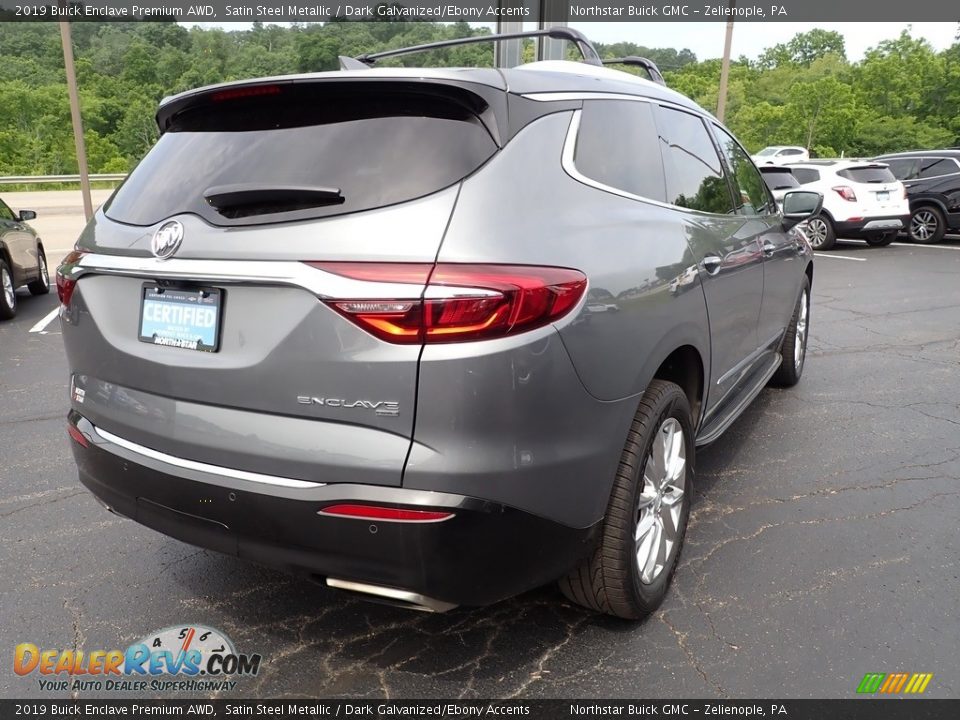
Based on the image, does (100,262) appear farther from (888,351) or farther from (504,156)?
(888,351)

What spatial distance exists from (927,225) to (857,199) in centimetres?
265

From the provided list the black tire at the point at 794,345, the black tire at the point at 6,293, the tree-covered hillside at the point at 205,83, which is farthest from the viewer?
the tree-covered hillside at the point at 205,83

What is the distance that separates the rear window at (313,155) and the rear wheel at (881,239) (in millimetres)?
14982

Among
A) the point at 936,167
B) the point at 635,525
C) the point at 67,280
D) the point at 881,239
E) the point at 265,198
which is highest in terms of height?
the point at 265,198

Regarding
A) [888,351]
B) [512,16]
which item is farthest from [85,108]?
[888,351]

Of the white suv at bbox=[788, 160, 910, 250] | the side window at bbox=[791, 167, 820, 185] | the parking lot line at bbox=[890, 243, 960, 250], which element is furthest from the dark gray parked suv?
the parking lot line at bbox=[890, 243, 960, 250]

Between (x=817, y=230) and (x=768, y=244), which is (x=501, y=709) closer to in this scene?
(x=768, y=244)

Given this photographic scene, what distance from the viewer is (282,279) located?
188 cm

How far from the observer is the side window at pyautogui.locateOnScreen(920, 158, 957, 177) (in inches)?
591

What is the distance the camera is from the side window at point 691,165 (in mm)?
2977

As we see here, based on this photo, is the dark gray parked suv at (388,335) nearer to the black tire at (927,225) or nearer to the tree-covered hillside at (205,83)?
the black tire at (927,225)

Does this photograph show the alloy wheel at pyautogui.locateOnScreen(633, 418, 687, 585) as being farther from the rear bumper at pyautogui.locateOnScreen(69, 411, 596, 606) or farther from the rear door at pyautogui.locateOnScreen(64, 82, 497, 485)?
the rear door at pyautogui.locateOnScreen(64, 82, 497, 485)

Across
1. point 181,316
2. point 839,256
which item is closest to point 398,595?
point 181,316

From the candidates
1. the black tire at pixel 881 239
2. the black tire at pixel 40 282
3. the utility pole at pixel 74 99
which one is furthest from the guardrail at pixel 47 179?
the black tire at pixel 881 239
